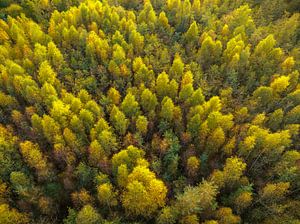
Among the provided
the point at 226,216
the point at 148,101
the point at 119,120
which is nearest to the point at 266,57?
the point at 148,101

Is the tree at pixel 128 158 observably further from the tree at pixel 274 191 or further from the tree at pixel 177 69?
the tree at pixel 177 69

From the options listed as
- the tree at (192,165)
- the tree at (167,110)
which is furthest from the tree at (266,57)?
the tree at (192,165)

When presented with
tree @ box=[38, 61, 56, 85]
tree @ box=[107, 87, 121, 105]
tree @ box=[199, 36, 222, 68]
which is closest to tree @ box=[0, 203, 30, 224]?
tree @ box=[107, 87, 121, 105]

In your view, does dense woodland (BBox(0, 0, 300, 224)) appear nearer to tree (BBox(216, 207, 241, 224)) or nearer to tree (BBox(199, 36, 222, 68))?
tree (BBox(216, 207, 241, 224))

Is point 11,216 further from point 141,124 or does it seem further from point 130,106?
point 130,106

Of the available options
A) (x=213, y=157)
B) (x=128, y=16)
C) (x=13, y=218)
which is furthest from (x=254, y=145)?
(x=128, y=16)

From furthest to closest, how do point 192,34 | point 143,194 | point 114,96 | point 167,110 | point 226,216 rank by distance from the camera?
point 192,34 < point 114,96 < point 167,110 < point 226,216 < point 143,194
